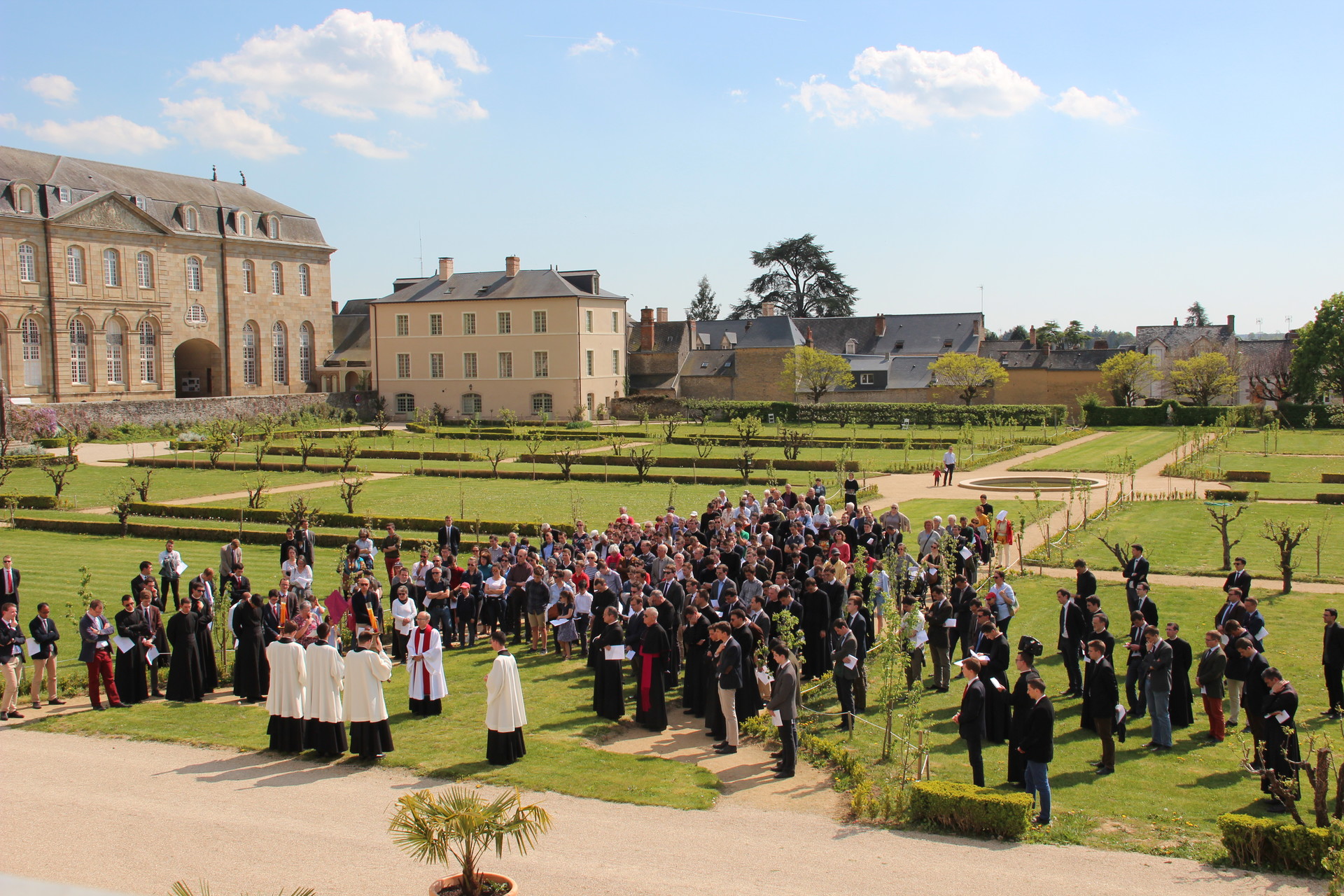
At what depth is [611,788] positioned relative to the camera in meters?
8.95

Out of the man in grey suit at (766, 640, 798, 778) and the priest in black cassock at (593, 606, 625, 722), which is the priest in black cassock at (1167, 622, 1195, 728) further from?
the priest in black cassock at (593, 606, 625, 722)

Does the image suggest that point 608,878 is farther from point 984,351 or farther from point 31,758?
point 984,351

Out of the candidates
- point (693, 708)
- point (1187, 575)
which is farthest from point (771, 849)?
point (1187, 575)

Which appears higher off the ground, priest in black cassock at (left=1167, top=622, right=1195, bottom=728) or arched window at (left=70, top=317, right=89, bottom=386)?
arched window at (left=70, top=317, right=89, bottom=386)

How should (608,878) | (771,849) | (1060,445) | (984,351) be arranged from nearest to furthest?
(608,878) → (771,849) → (1060,445) → (984,351)

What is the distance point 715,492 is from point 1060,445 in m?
22.5

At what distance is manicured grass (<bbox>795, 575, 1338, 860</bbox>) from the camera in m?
7.93

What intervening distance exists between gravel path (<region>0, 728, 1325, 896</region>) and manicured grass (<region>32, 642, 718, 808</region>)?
363 mm

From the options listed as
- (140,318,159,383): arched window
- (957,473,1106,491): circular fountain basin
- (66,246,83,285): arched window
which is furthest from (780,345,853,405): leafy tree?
(66,246,83,285): arched window

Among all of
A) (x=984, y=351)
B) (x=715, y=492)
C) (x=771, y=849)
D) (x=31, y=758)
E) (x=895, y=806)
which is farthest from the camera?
(x=984, y=351)

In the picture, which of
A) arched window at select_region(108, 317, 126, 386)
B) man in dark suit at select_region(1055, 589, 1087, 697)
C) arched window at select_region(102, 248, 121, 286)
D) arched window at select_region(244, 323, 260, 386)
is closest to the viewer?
man in dark suit at select_region(1055, 589, 1087, 697)

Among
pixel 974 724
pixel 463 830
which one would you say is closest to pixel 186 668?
pixel 463 830

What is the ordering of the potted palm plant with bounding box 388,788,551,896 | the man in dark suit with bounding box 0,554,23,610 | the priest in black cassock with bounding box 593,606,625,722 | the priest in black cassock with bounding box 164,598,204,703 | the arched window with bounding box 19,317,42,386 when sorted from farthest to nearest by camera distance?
the arched window with bounding box 19,317,42,386 → the man in dark suit with bounding box 0,554,23,610 → the priest in black cassock with bounding box 164,598,204,703 → the priest in black cassock with bounding box 593,606,625,722 → the potted palm plant with bounding box 388,788,551,896

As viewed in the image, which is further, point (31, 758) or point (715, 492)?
point (715, 492)
